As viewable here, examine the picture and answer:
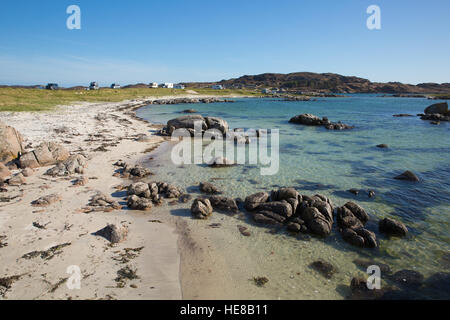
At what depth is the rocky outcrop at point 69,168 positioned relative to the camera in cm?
1401

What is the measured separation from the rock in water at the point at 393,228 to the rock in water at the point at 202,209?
7.35m

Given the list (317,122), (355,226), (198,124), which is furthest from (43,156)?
(317,122)

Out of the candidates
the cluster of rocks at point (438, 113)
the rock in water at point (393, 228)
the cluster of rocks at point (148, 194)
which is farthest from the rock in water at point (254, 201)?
the cluster of rocks at point (438, 113)

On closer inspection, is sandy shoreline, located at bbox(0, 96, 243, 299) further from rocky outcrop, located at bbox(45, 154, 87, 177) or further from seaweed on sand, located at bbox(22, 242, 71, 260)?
rocky outcrop, located at bbox(45, 154, 87, 177)

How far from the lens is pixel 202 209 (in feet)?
35.3

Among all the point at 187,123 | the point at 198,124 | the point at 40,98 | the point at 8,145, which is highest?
the point at 40,98

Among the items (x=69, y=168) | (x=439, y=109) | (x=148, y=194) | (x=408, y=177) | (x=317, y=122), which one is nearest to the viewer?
(x=148, y=194)

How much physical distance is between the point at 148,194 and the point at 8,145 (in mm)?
11058

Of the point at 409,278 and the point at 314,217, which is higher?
the point at 314,217

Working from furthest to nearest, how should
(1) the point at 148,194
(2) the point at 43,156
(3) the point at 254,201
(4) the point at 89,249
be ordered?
(2) the point at 43,156
(1) the point at 148,194
(3) the point at 254,201
(4) the point at 89,249

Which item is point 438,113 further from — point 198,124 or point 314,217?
point 314,217

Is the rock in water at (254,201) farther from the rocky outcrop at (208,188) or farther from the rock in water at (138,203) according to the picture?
the rock in water at (138,203)
